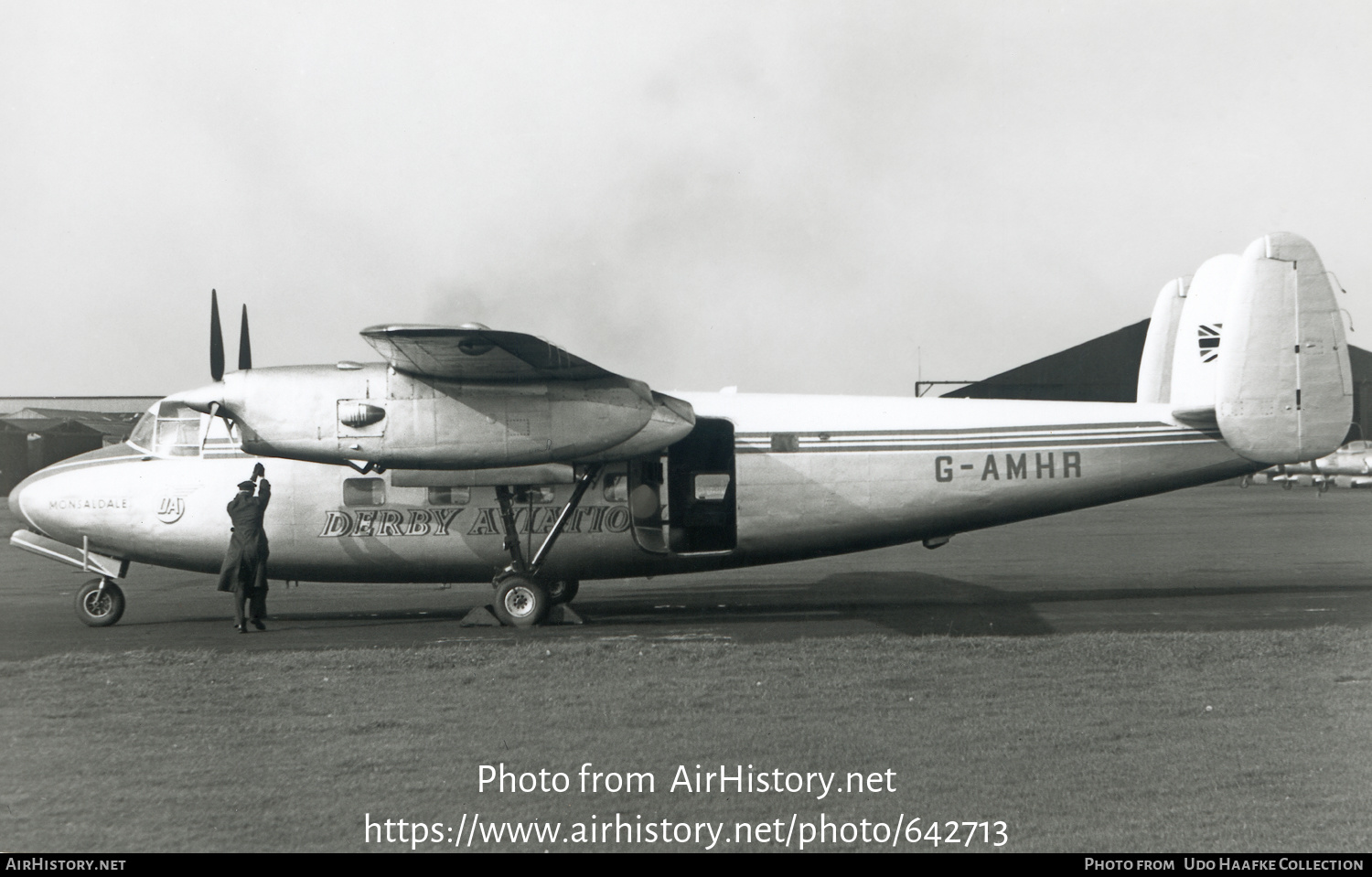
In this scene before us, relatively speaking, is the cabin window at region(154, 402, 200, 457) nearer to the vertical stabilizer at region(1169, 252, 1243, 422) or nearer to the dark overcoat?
the dark overcoat

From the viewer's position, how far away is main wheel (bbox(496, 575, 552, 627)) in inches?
468

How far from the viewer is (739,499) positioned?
12.4 metres

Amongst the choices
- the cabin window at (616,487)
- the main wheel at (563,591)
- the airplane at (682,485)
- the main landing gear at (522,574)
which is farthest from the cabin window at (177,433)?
the cabin window at (616,487)

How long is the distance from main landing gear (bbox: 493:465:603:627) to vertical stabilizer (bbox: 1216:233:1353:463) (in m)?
6.90

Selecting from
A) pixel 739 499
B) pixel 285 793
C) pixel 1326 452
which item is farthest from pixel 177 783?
pixel 1326 452

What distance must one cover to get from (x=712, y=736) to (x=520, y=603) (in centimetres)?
539

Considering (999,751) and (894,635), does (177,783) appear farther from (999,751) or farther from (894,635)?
(894,635)

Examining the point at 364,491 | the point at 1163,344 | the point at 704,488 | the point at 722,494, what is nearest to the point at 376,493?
the point at 364,491

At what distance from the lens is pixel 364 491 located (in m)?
12.4

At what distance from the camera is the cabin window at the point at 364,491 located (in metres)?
12.4

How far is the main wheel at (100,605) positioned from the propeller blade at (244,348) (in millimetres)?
3011

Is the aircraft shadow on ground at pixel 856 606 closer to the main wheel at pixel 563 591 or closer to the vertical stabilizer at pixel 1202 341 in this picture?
the main wheel at pixel 563 591

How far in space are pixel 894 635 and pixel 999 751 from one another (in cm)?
436

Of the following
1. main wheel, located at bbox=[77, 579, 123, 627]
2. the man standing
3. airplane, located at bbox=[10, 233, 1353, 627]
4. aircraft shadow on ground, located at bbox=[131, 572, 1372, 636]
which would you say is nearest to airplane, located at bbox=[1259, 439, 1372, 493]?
aircraft shadow on ground, located at bbox=[131, 572, 1372, 636]
